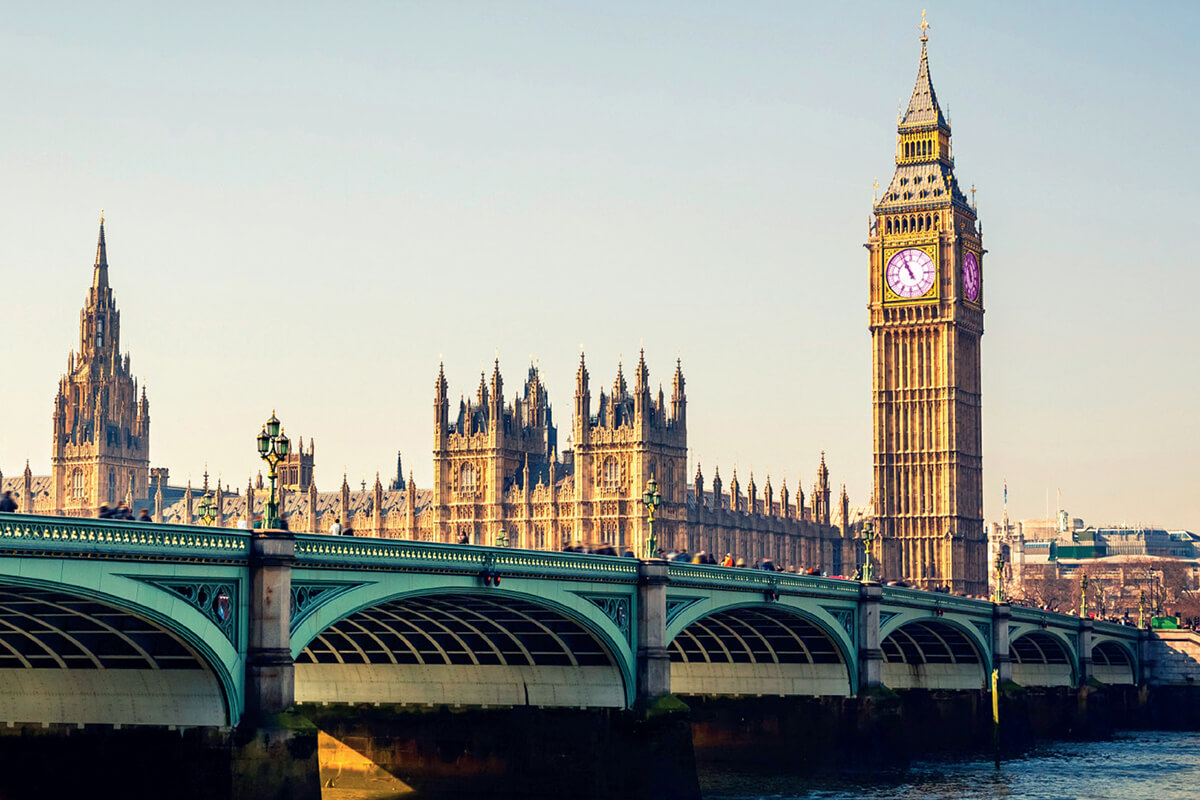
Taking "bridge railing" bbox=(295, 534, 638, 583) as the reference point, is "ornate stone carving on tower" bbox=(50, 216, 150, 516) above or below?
above

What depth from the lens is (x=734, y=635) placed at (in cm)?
6700

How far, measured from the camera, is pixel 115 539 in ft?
119

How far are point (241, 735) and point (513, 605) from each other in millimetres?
11986

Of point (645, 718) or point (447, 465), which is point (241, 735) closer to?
point (645, 718)

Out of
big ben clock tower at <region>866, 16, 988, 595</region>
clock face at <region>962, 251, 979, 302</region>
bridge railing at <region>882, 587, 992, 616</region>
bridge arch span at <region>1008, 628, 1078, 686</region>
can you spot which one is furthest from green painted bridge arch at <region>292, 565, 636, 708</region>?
clock face at <region>962, 251, 979, 302</region>

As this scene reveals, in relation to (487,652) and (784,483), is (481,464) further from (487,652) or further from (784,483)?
(487,652)

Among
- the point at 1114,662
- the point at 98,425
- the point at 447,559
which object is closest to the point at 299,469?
the point at 98,425

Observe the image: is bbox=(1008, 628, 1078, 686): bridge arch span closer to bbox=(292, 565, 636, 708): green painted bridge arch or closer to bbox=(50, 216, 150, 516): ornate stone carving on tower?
bbox=(292, 565, 636, 708): green painted bridge arch

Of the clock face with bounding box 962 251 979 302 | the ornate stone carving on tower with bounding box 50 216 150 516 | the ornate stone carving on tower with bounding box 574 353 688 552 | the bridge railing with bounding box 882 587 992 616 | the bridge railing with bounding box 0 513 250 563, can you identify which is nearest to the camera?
the bridge railing with bounding box 0 513 250 563

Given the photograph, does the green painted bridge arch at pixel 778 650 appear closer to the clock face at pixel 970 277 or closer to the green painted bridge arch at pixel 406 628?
the green painted bridge arch at pixel 406 628

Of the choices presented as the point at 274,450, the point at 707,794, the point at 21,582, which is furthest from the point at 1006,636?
the point at 21,582

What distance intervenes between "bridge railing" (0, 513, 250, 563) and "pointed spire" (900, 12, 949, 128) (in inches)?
4722

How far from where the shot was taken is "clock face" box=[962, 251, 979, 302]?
485ft

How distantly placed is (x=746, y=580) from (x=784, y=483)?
9629 centimetres
